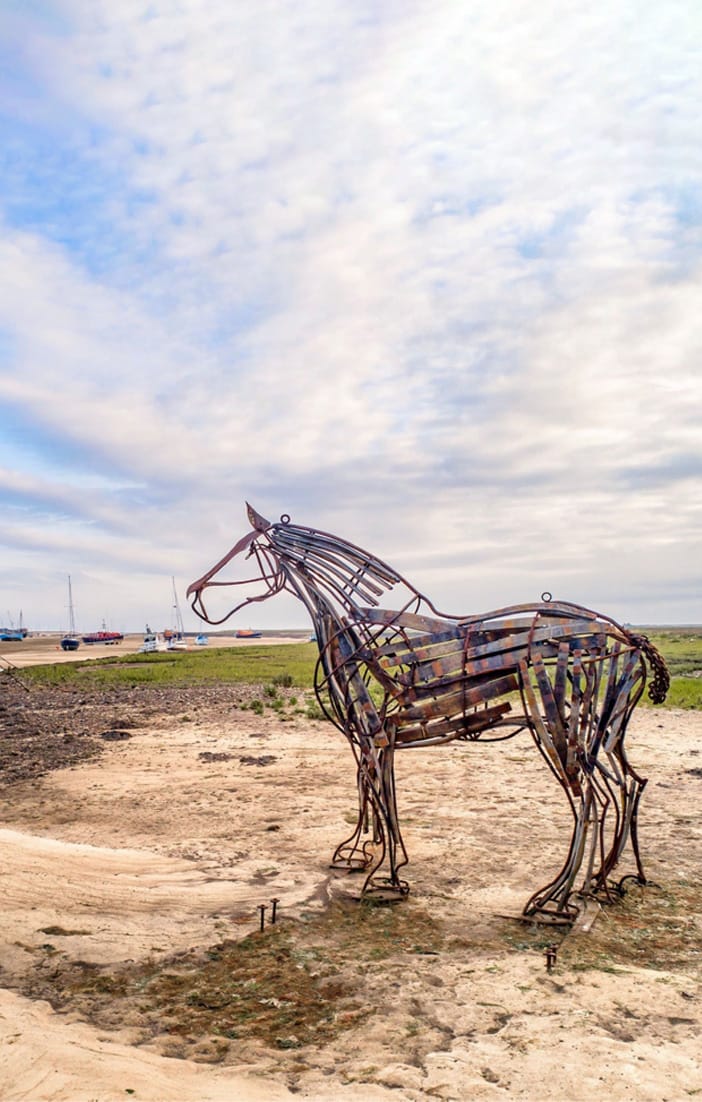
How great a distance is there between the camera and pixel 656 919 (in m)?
7.07

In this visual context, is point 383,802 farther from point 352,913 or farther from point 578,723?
point 578,723

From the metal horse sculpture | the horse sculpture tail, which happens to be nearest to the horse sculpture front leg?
the metal horse sculpture

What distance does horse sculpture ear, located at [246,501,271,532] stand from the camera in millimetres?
7992

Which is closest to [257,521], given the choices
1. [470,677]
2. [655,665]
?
[470,677]

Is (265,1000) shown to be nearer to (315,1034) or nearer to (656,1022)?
(315,1034)

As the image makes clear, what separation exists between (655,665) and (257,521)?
4026 millimetres

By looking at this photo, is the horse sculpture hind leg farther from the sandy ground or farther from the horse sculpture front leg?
the horse sculpture front leg

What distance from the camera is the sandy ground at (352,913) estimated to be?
4.46 m

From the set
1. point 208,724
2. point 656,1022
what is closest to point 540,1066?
point 656,1022

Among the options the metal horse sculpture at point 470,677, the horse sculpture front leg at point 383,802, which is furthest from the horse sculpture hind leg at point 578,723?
the horse sculpture front leg at point 383,802

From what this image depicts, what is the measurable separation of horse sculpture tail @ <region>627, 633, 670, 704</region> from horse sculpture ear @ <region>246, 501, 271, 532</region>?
3587 millimetres

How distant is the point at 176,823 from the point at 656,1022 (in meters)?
7.06

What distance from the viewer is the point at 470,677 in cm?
716

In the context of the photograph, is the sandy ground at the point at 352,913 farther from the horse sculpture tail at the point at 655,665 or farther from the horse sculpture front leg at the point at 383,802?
the horse sculpture tail at the point at 655,665
